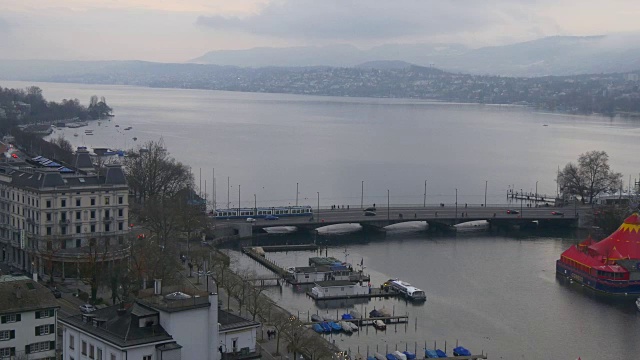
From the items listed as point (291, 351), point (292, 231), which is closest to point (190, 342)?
point (291, 351)

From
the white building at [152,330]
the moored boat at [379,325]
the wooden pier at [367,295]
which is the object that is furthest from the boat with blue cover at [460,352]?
the white building at [152,330]

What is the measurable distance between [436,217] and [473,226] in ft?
5.99

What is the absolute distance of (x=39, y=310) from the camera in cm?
1305

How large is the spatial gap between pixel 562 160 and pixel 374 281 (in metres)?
37.9

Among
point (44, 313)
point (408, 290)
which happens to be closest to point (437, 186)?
point (408, 290)

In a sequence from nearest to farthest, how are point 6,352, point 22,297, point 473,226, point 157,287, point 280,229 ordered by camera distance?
1. point 157,287
2. point 6,352
3. point 22,297
4. point 280,229
5. point 473,226

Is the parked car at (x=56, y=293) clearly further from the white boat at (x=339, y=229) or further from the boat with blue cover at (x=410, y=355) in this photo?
the white boat at (x=339, y=229)

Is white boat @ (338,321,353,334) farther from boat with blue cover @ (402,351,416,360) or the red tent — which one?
the red tent

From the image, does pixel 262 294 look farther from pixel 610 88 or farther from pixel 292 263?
pixel 610 88

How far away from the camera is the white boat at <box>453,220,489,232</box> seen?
32.1m

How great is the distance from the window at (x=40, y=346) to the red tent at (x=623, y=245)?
15170 millimetres

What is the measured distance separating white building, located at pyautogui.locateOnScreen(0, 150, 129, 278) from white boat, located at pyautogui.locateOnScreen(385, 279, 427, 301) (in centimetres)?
665

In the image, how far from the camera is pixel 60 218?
2089cm

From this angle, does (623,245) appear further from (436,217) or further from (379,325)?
(436,217)
